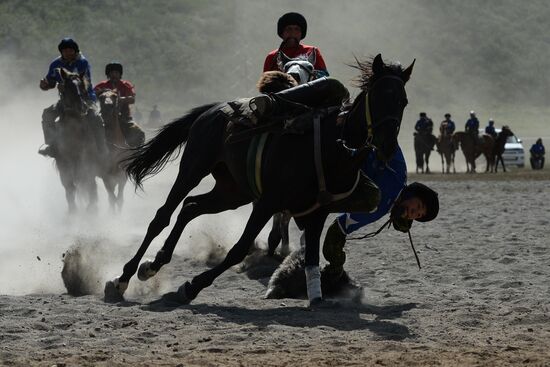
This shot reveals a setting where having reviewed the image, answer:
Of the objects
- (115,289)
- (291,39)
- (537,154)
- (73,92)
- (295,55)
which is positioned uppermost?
(537,154)

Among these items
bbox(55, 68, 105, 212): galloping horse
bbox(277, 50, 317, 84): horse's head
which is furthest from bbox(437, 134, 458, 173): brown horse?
bbox(277, 50, 317, 84): horse's head

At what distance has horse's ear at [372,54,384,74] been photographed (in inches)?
287

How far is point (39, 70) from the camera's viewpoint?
2721 inches

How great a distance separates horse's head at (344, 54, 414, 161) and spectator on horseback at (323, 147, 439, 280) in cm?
81

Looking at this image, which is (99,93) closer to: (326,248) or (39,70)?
(326,248)

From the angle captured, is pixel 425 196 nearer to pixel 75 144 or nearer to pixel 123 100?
pixel 75 144

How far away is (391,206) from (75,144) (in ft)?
27.4

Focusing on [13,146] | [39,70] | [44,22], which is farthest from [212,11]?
[13,146]

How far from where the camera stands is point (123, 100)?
17.6m

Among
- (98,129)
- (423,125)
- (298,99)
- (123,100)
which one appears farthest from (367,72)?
(423,125)

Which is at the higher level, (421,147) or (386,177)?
(421,147)

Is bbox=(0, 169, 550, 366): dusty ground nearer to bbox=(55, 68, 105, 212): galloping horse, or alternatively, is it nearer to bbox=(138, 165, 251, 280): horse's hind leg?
bbox=(138, 165, 251, 280): horse's hind leg

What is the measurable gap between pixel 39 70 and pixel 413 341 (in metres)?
65.3

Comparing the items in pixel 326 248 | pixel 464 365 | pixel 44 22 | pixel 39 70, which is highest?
pixel 44 22
